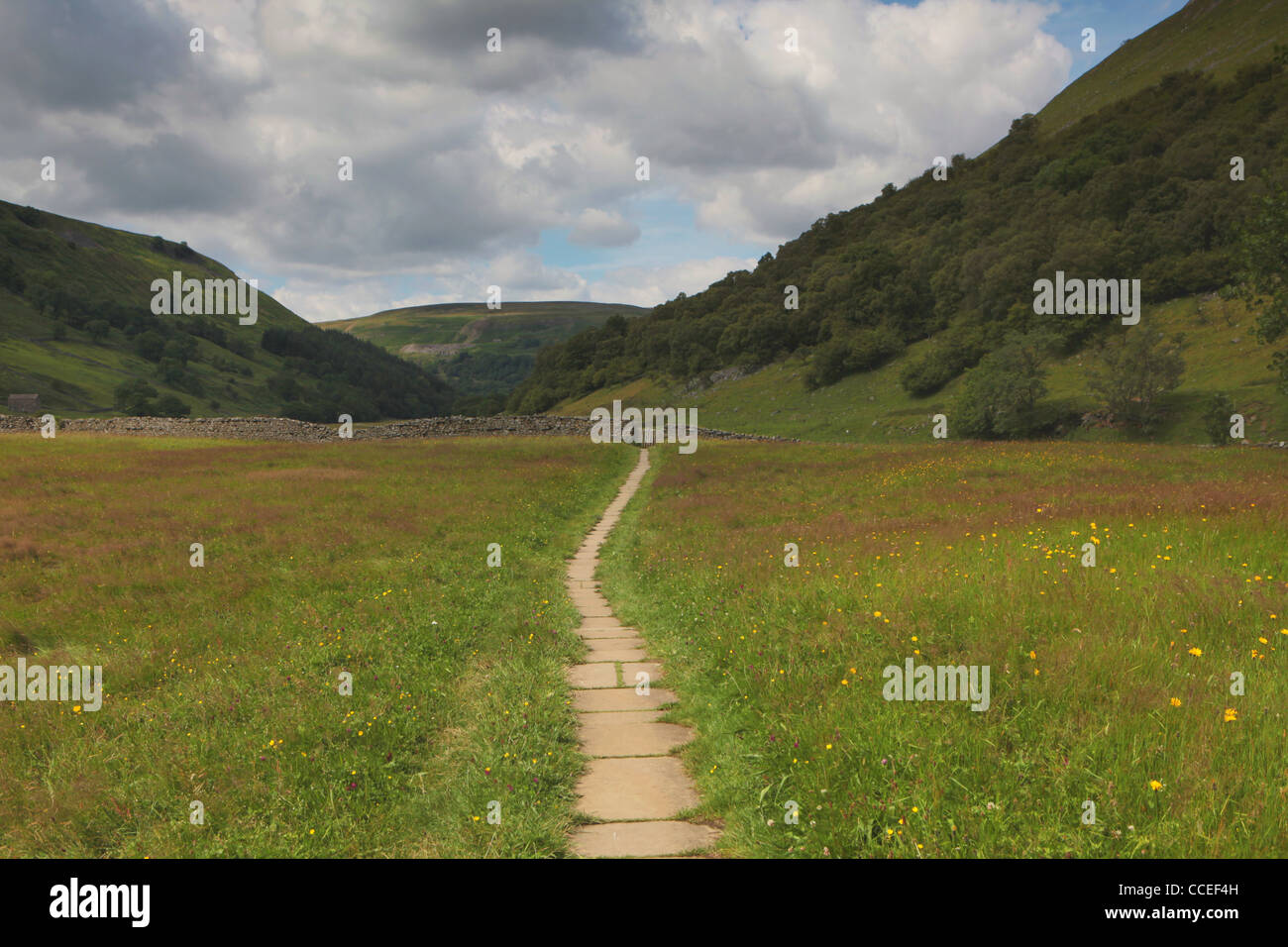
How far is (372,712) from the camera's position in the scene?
7910 millimetres

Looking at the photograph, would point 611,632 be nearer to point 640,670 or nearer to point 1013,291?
point 640,670

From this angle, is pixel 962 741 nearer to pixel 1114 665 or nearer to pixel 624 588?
pixel 1114 665

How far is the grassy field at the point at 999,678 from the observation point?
15.9ft

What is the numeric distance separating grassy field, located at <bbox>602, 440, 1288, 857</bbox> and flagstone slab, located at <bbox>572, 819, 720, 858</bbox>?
0.69 ft

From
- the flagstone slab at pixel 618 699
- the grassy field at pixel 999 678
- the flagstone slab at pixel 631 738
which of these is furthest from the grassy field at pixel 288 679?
the grassy field at pixel 999 678

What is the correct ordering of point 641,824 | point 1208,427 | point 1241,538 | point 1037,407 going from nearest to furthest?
point 641,824 < point 1241,538 < point 1208,427 < point 1037,407

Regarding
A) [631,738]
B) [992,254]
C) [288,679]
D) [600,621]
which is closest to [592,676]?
[631,738]

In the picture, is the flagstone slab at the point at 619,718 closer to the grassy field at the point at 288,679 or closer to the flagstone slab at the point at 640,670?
the grassy field at the point at 288,679

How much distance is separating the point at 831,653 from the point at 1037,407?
5023cm

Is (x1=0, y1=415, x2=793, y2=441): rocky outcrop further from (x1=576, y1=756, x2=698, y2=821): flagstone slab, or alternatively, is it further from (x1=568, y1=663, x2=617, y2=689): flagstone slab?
(x1=576, y1=756, x2=698, y2=821): flagstone slab

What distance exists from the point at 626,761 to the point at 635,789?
0.61 meters

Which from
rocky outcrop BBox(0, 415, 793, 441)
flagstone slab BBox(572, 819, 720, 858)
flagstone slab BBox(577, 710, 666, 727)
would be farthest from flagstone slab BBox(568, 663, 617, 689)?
rocky outcrop BBox(0, 415, 793, 441)

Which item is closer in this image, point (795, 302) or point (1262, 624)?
point (1262, 624)
